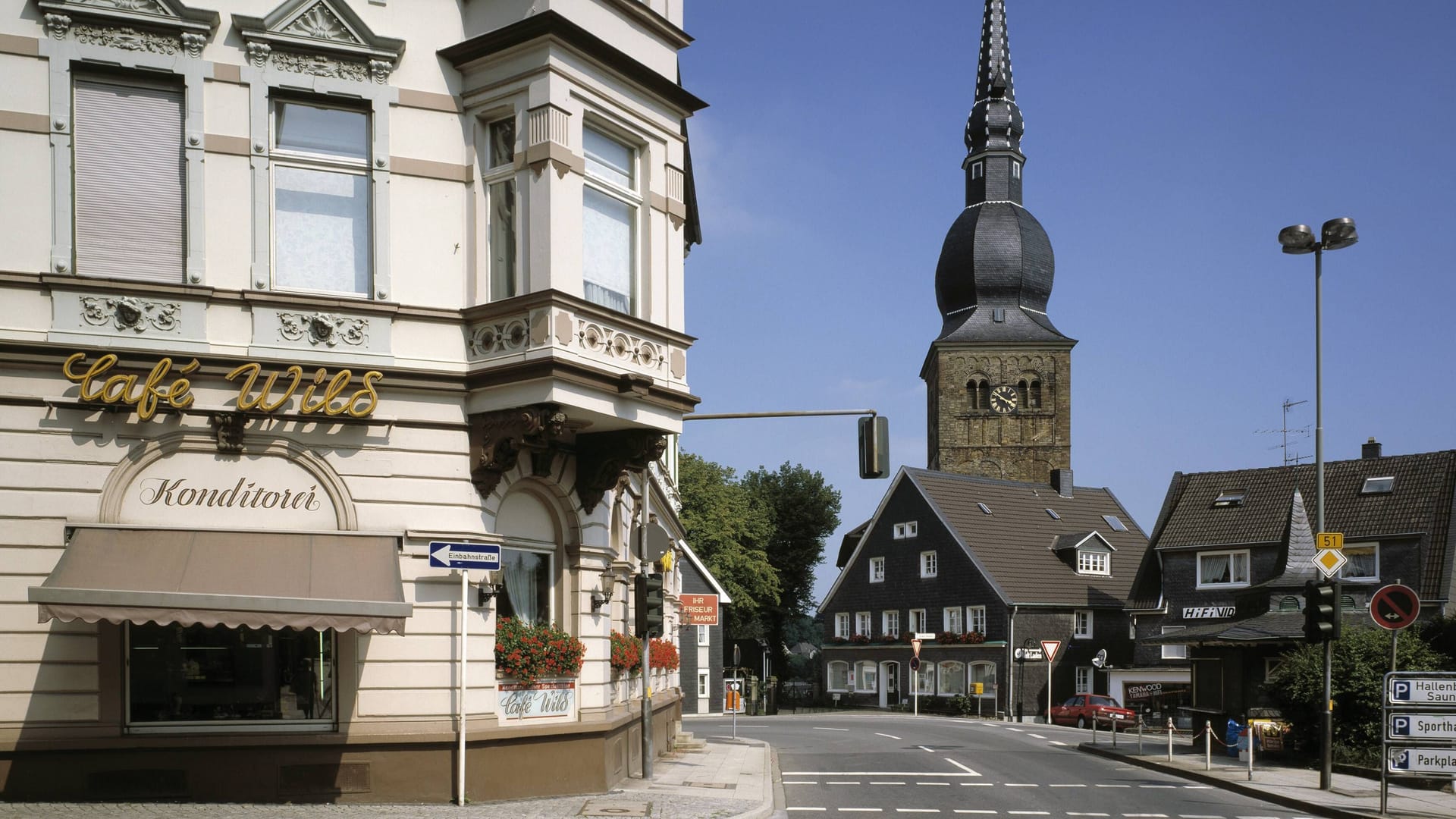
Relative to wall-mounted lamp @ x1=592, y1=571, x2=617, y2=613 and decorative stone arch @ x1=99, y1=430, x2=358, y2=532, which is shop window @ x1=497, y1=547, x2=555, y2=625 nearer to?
wall-mounted lamp @ x1=592, y1=571, x2=617, y2=613

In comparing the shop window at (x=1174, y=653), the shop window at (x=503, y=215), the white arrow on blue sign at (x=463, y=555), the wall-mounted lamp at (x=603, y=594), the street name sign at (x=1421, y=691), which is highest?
the shop window at (x=503, y=215)

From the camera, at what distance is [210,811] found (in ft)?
43.8

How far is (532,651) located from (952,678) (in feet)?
158

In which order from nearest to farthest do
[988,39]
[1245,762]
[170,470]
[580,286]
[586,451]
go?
[170,470] < [580,286] < [586,451] < [1245,762] < [988,39]

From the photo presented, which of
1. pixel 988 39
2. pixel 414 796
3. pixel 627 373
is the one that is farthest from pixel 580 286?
pixel 988 39

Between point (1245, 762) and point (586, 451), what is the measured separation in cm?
1714

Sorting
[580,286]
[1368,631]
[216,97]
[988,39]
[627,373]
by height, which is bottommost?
[1368,631]

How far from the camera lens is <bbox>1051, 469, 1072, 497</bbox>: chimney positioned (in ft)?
234

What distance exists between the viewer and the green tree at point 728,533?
75.1m

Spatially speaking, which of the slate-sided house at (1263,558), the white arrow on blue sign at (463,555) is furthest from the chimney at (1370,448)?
the white arrow on blue sign at (463,555)

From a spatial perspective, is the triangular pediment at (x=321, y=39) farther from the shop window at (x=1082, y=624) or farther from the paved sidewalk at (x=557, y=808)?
the shop window at (x=1082, y=624)

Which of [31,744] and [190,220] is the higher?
[190,220]

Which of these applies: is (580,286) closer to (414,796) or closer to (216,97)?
(216,97)

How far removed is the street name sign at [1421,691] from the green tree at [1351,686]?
8.41 metres
